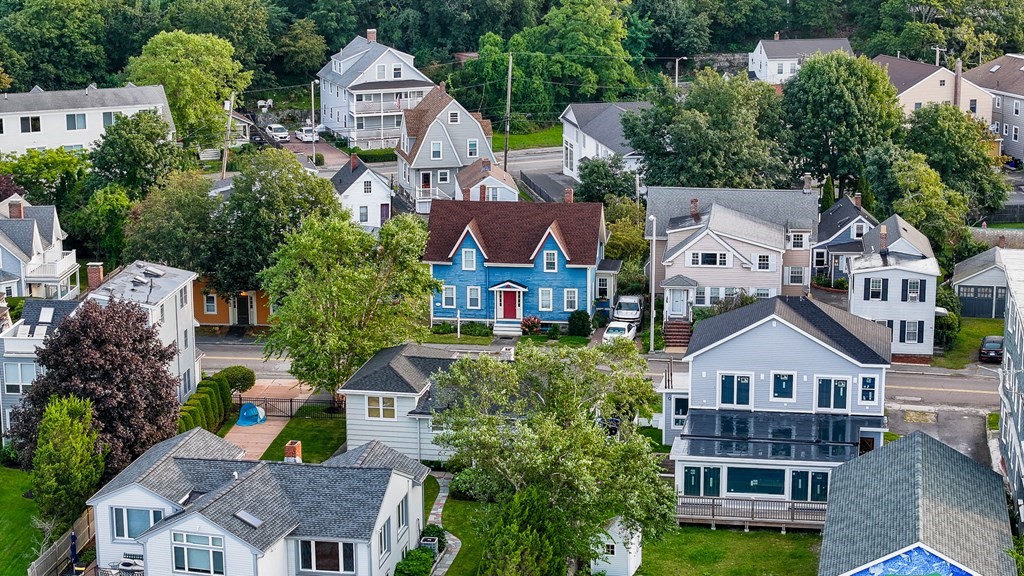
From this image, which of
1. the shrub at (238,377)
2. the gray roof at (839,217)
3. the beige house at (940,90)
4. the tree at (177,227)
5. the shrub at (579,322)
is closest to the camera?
the shrub at (238,377)

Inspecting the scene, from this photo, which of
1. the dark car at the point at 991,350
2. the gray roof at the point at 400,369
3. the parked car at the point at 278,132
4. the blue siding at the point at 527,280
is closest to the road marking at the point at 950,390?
the dark car at the point at 991,350

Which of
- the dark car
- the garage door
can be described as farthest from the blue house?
the dark car

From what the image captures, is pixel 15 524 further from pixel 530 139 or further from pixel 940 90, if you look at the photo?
pixel 940 90

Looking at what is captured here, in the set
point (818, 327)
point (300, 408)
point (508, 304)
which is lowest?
point (300, 408)

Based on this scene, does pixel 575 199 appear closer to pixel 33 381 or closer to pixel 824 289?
pixel 824 289

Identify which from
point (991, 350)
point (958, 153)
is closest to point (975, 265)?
point (991, 350)

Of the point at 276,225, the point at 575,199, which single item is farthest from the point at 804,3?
the point at 276,225

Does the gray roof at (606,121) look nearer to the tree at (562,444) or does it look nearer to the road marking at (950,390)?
the road marking at (950,390)
